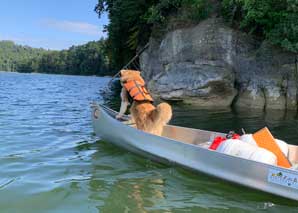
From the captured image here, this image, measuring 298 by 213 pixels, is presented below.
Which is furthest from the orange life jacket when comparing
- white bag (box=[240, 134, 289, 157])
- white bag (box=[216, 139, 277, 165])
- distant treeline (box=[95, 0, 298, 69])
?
distant treeline (box=[95, 0, 298, 69])

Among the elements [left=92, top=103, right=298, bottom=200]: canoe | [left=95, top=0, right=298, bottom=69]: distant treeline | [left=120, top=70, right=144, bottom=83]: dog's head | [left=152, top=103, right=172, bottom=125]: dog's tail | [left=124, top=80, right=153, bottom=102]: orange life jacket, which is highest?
[left=95, top=0, right=298, bottom=69]: distant treeline

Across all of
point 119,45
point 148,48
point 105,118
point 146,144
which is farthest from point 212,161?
point 119,45

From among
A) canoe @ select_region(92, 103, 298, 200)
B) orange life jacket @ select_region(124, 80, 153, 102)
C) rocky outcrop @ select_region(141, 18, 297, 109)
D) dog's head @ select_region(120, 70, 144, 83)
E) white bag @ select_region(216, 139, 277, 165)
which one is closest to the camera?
canoe @ select_region(92, 103, 298, 200)

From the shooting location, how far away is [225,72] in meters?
19.7

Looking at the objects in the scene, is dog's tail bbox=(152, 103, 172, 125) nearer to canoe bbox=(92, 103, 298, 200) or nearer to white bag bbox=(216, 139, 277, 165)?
canoe bbox=(92, 103, 298, 200)

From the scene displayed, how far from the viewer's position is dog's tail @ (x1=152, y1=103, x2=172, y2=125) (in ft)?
27.6

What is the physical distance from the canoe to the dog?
0.94 feet

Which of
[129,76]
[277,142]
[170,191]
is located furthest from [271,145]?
[129,76]

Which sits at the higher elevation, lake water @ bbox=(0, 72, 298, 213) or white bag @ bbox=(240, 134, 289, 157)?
white bag @ bbox=(240, 134, 289, 157)

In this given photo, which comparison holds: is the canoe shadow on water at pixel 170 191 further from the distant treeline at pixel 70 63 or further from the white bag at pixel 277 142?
the distant treeline at pixel 70 63

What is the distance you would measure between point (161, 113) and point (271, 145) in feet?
7.87

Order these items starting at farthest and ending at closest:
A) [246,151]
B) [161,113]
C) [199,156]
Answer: [161,113]
[199,156]
[246,151]

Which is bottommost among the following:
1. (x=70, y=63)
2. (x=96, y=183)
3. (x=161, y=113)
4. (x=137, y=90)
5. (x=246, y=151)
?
(x=96, y=183)

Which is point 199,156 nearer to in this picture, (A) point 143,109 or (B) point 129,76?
(A) point 143,109
